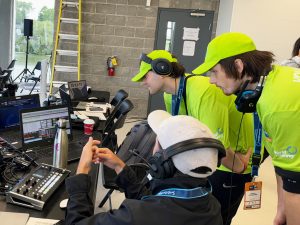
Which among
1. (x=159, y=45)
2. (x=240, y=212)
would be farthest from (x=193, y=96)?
(x=159, y=45)

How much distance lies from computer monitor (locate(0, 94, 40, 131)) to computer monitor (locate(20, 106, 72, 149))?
34 centimetres

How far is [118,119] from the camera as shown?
2873 mm

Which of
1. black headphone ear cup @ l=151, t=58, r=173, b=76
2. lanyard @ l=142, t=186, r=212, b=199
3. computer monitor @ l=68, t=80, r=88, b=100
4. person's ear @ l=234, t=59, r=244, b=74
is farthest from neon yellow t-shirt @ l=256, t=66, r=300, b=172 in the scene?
computer monitor @ l=68, t=80, r=88, b=100

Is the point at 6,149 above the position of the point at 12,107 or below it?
below

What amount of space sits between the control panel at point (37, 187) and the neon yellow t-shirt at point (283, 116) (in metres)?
0.97

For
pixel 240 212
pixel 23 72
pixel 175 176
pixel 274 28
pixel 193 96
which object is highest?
pixel 274 28

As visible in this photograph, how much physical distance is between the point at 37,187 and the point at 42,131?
2.14ft

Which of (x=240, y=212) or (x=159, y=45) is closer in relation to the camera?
(x=240, y=212)

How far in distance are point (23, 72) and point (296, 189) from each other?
22.9 feet

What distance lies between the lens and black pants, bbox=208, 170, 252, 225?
5.53 ft

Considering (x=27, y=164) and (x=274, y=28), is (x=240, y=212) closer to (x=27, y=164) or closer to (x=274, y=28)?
(x=27, y=164)

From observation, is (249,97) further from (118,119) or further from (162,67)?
(118,119)

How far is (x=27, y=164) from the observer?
1.72m

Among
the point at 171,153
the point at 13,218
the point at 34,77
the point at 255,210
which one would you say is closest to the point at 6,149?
the point at 13,218
